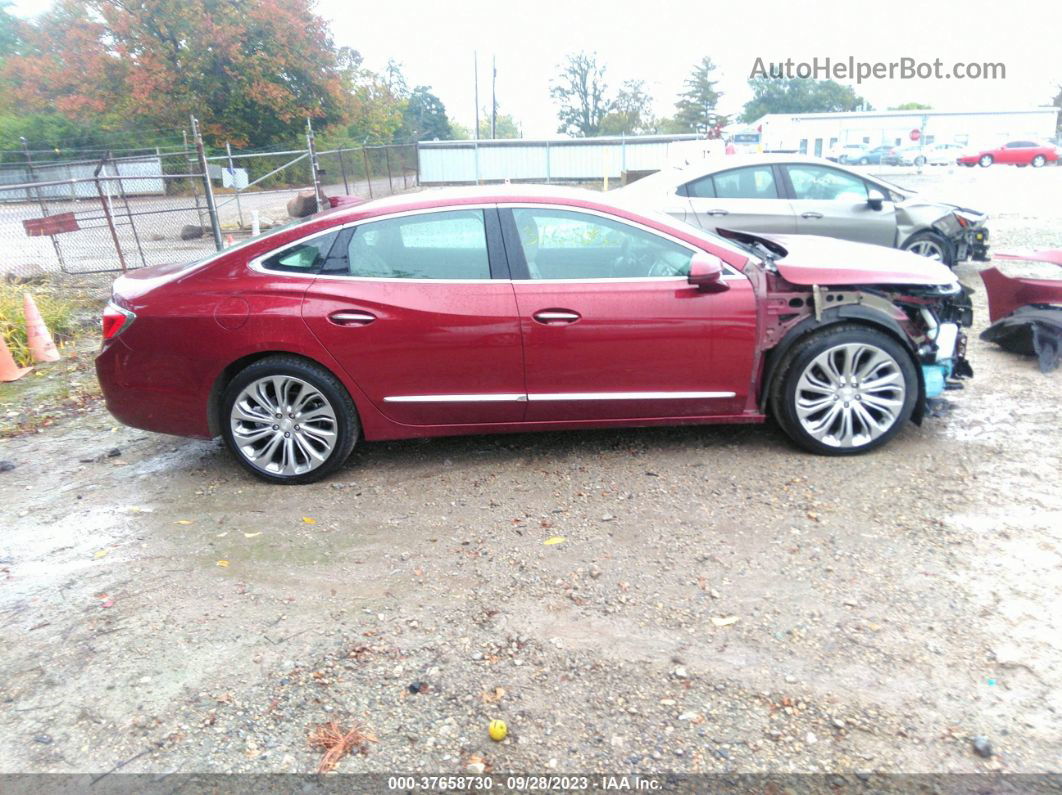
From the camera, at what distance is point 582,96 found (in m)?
87.6

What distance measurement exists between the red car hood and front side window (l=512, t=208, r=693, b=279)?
65 cm

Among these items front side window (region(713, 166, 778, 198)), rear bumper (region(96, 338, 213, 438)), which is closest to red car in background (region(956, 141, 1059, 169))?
front side window (region(713, 166, 778, 198))

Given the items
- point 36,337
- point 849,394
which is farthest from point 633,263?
point 36,337

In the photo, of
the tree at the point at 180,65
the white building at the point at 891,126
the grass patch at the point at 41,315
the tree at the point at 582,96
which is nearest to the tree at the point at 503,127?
the tree at the point at 582,96

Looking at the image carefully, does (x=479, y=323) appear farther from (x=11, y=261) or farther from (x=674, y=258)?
(x=11, y=261)

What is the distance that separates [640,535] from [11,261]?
44.0 feet

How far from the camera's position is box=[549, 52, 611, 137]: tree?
86.2 metres

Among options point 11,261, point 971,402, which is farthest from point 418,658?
point 11,261

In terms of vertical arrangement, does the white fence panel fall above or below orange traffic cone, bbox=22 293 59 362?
below

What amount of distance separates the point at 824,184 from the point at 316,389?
22.0ft

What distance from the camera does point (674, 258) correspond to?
4.44m

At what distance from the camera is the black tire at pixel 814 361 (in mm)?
4426

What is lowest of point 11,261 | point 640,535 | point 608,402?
point 11,261

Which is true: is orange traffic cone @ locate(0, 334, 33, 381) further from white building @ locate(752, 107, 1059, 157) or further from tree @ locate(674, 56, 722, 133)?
tree @ locate(674, 56, 722, 133)
